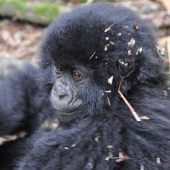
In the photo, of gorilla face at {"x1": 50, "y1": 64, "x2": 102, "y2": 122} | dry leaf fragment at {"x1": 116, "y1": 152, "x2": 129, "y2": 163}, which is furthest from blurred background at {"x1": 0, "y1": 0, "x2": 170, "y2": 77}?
dry leaf fragment at {"x1": 116, "y1": 152, "x2": 129, "y2": 163}

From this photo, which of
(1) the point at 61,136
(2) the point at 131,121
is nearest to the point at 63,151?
(1) the point at 61,136

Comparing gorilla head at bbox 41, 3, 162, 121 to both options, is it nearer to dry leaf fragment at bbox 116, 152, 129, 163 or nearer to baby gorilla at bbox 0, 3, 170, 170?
baby gorilla at bbox 0, 3, 170, 170

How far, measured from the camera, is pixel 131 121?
4.90 m

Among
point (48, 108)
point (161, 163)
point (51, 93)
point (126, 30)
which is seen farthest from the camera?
point (48, 108)

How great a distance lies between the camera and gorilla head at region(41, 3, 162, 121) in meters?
5.03

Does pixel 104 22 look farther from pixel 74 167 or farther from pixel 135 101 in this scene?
pixel 74 167

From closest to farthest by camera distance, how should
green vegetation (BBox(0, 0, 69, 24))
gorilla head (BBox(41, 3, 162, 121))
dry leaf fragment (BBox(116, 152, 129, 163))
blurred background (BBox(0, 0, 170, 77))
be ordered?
dry leaf fragment (BBox(116, 152, 129, 163)) → gorilla head (BBox(41, 3, 162, 121)) → blurred background (BBox(0, 0, 170, 77)) → green vegetation (BBox(0, 0, 69, 24))

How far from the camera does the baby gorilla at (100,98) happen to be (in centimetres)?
482

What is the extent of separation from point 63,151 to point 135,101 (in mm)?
726

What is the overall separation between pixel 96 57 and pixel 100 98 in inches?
13.9

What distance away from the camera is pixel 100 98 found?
514cm

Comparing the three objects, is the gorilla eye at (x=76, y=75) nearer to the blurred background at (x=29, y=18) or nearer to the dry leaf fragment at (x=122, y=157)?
the dry leaf fragment at (x=122, y=157)

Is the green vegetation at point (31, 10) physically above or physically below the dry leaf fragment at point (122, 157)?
above

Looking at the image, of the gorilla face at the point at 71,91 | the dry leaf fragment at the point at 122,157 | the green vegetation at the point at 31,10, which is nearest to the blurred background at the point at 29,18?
the green vegetation at the point at 31,10
